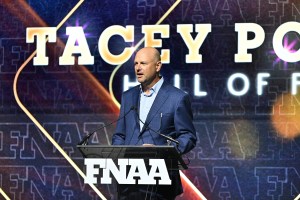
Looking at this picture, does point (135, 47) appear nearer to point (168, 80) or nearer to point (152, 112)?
point (168, 80)

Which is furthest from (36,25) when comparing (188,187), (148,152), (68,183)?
(148,152)

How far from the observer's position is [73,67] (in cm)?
584

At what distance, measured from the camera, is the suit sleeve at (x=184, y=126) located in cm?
368

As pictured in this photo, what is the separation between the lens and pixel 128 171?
342 cm

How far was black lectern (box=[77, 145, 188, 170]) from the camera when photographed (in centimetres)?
338

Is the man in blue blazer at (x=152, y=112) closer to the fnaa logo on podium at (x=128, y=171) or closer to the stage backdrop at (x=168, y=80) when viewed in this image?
the fnaa logo on podium at (x=128, y=171)

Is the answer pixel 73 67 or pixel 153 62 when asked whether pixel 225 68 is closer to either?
pixel 73 67

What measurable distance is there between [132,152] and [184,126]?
1.53 ft

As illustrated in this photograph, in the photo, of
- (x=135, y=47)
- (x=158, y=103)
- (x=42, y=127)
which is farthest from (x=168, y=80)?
(x=158, y=103)

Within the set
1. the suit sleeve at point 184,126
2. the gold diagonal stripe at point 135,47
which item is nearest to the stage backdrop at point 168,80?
the gold diagonal stripe at point 135,47

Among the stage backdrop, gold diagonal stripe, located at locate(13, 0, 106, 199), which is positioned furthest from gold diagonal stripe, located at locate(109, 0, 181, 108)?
gold diagonal stripe, located at locate(13, 0, 106, 199)

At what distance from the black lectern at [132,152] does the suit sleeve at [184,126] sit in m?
0.23

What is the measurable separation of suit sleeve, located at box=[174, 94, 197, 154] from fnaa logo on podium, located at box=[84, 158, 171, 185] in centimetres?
29

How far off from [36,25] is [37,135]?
2.94 ft
